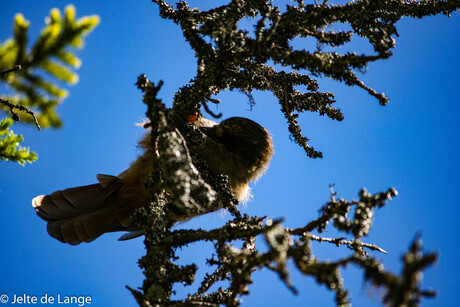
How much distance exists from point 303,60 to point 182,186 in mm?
886

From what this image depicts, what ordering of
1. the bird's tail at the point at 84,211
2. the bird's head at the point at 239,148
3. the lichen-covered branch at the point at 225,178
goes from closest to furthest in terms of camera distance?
the lichen-covered branch at the point at 225,178
the bird's tail at the point at 84,211
the bird's head at the point at 239,148

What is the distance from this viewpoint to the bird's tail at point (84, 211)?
129 inches

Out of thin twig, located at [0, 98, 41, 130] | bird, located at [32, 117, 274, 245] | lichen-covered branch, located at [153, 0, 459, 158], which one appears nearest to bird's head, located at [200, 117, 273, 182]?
bird, located at [32, 117, 274, 245]

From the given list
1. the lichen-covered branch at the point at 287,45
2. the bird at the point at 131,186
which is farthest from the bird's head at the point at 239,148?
the lichen-covered branch at the point at 287,45

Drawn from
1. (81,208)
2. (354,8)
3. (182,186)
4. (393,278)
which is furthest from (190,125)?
(393,278)

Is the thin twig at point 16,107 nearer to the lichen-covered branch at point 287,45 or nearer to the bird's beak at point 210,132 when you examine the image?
the lichen-covered branch at point 287,45

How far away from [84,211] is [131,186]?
0.51 metres

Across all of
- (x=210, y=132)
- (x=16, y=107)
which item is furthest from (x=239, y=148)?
(x=16, y=107)

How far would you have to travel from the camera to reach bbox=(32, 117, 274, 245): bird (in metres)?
3.31

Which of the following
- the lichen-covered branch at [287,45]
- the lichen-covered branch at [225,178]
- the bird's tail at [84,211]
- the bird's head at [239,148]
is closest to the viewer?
the lichen-covered branch at [225,178]

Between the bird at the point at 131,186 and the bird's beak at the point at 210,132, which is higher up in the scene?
the bird's beak at the point at 210,132

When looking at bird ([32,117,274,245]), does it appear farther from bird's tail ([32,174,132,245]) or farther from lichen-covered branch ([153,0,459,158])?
lichen-covered branch ([153,0,459,158])

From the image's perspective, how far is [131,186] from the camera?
3697 mm

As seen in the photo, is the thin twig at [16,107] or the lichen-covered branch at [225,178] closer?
the lichen-covered branch at [225,178]
